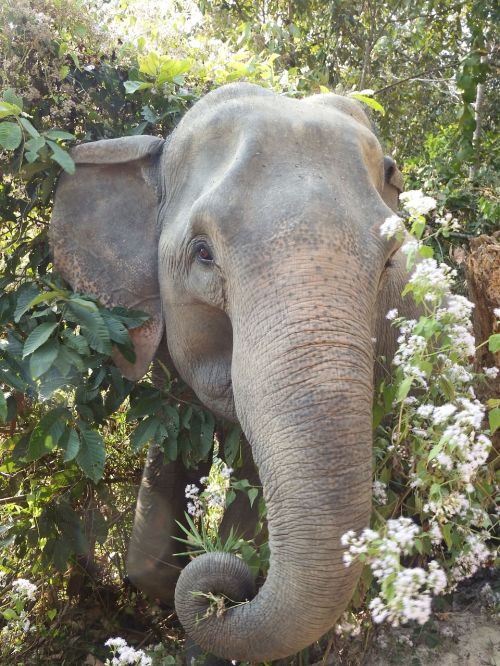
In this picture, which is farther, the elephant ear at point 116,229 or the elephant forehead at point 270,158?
the elephant ear at point 116,229

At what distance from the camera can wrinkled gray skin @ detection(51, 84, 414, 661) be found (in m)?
2.66

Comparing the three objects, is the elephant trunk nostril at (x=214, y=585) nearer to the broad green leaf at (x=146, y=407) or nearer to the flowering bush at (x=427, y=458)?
the flowering bush at (x=427, y=458)

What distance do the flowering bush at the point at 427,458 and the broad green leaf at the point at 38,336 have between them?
1.29 metres

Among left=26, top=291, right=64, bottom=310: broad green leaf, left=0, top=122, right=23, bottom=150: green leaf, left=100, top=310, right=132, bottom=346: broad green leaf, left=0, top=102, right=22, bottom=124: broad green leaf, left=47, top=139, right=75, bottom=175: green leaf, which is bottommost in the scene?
left=100, top=310, right=132, bottom=346: broad green leaf

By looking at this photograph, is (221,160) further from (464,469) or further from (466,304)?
(464,469)

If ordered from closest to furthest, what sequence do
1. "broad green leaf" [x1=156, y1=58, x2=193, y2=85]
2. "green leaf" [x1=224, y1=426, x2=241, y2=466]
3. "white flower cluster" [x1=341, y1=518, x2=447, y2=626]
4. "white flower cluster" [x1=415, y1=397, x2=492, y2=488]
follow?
1. "white flower cluster" [x1=341, y1=518, x2=447, y2=626]
2. "white flower cluster" [x1=415, y1=397, x2=492, y2=488]
3. "green leaf" [x1=224, y1=426, x2=241, y2=466]
4. "broad green leaf" [x1=156, y1=58, x2=193, y2=85]

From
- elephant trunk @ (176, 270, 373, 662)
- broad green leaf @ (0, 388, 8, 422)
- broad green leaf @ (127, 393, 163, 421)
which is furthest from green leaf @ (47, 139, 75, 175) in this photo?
elephant trunk @ (176, 270, 373, 662)

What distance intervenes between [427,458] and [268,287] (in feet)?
2.52

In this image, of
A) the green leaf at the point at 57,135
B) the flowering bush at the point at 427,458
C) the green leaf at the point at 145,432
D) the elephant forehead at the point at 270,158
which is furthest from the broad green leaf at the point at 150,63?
the flowering bush at the point at 427,458

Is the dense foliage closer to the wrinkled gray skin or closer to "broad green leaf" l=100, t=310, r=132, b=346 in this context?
"broad green leaf" l=100, t=310, r=132, b=346

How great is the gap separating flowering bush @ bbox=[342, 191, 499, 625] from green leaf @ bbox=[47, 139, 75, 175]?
1.52 metres

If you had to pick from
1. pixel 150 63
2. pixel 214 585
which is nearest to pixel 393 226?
pixel 214 585

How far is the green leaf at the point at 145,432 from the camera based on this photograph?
4.02 m

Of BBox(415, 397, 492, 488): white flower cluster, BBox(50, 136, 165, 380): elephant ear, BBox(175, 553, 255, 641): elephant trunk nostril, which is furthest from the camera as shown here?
BBox(50, 136, 165, 380): elephant ear
